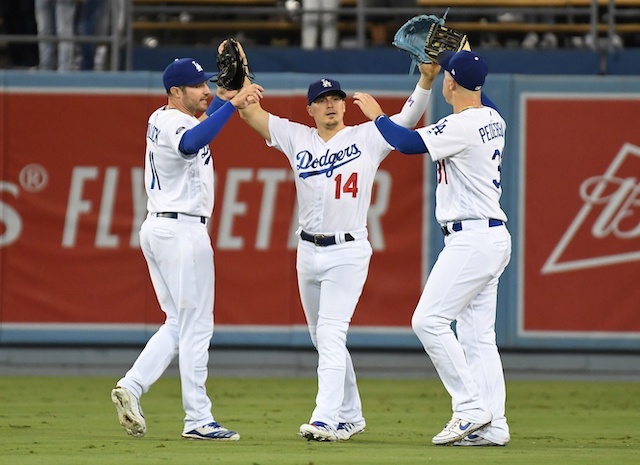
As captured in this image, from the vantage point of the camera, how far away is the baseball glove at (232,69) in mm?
7555

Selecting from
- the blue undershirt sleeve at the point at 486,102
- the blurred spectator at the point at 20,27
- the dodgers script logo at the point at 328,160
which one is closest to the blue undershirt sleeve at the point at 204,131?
the dodgers script logo at the point at 328,160

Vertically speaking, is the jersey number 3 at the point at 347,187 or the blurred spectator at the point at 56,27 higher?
the blurred spectator at the point at 56,27

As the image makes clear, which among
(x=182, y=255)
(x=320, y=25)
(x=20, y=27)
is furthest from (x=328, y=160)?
(x=20, y=27)

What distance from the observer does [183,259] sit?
24.6 feet

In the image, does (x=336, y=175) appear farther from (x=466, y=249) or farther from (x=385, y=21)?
(x=385, y=21)

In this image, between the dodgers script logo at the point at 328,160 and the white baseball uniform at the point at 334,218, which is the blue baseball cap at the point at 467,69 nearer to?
the white baseball uniform at the point at 334,218

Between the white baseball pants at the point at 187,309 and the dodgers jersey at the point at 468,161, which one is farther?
the white baseball pants at the point at 187,309

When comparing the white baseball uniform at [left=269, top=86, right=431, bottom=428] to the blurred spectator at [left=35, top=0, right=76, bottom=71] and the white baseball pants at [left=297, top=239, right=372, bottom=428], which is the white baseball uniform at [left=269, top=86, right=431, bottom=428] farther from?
the blurred spectator at [left=35, top=0, right=76, bottom=71]

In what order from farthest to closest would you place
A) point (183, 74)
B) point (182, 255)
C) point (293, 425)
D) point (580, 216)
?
point (580, 216), point (293, 425), point (183, 74), point (182, 255)

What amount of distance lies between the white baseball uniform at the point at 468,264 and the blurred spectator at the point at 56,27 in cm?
636

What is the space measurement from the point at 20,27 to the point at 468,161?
729cm

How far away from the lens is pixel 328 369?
7.32 m

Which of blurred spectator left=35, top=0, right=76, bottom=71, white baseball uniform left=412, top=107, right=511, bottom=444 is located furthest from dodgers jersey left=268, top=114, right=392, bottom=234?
blurred spectator left=35, top=0, right=76, bottom=71

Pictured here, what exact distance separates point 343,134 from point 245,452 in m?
1.95
